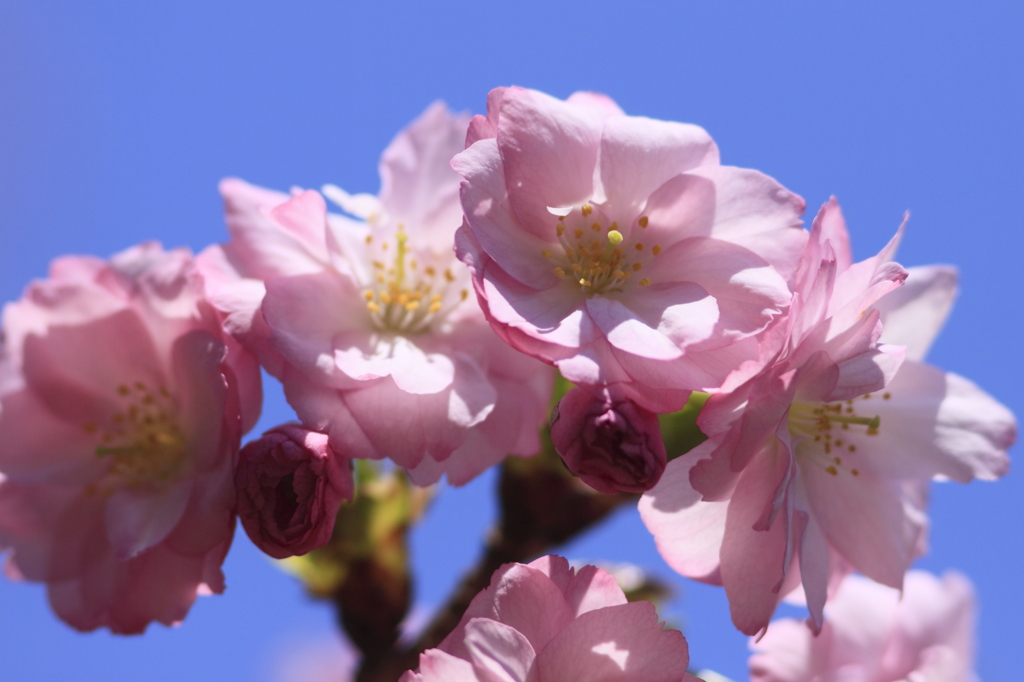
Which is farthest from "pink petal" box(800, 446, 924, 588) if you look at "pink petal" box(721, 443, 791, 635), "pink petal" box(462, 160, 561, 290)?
"pink petal" box(462, 160, 561, 290)

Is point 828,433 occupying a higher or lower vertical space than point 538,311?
lower

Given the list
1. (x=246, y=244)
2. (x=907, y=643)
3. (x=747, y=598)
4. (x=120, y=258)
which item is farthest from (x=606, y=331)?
(x=907, y=643)

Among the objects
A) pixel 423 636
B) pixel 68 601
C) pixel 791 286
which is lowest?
pixel 423 636

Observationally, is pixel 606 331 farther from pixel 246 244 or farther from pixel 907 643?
pixel 907 643

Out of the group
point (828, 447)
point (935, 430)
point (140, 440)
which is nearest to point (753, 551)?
point (828, 447)

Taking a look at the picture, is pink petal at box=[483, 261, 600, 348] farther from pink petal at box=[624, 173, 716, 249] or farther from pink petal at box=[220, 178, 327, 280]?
pink petal at box=[220, 178, 327, 280]

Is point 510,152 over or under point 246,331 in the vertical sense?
over

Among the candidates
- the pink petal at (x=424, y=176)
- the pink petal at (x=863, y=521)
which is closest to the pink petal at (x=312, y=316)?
the pink petal at (x=424, y=176)

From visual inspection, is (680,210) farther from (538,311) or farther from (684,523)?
(684,523)
